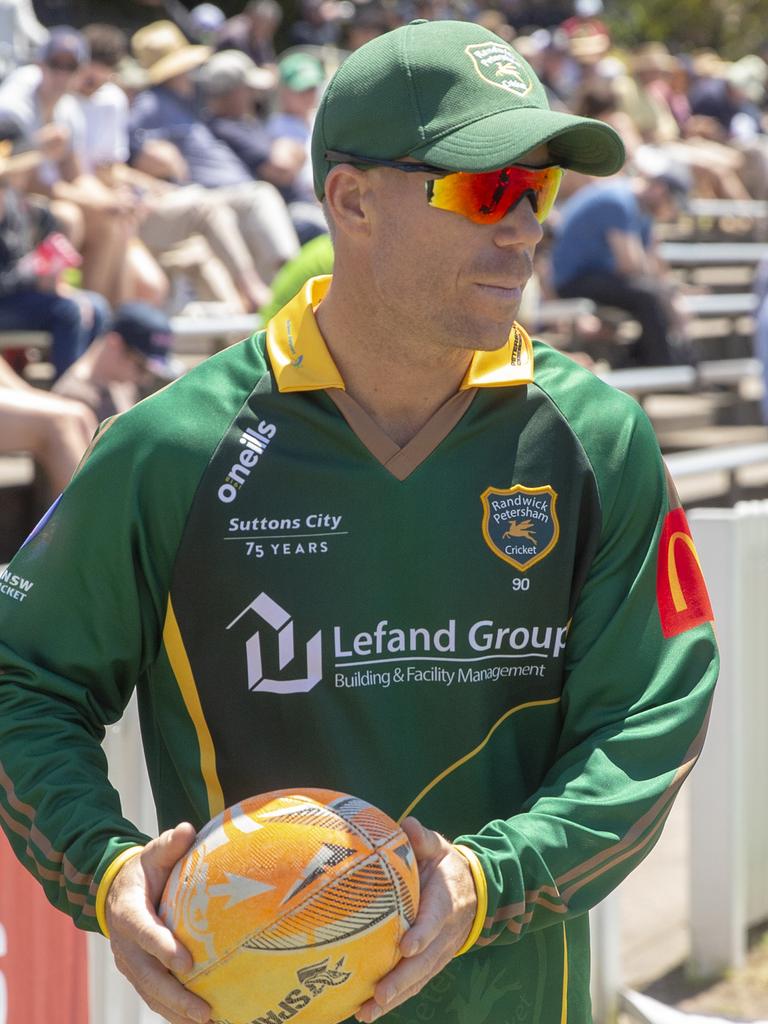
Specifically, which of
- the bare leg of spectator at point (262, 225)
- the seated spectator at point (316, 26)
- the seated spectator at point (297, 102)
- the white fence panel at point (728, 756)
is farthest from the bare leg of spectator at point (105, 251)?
the seated spectator at point (316, 26)

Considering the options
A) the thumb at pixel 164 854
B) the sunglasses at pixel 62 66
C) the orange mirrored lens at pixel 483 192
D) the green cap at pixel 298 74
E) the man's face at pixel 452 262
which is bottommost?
the green cap at pixel 298 74

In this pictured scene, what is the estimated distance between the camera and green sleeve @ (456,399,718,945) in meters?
2.00

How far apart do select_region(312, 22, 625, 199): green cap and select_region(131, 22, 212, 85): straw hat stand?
872cm

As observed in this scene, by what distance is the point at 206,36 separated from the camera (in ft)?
49.6

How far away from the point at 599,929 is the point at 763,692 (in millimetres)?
1124

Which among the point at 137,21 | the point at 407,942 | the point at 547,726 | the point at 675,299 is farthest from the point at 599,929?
the point at 137,21

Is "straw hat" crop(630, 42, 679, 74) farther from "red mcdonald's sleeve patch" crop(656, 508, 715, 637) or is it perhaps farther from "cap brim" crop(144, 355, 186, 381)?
"red mcdonald's sleeve patch" crop(656, 508, 715, 637)

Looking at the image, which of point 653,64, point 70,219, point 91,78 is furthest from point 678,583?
point 653,64

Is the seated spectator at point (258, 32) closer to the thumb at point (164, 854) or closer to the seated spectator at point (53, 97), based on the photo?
the seated spectator at point (53, 97)

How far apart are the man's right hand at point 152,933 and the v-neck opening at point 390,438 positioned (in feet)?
1.96

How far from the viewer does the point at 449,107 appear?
6.84 ft

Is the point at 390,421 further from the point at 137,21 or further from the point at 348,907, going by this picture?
the point at 137,21

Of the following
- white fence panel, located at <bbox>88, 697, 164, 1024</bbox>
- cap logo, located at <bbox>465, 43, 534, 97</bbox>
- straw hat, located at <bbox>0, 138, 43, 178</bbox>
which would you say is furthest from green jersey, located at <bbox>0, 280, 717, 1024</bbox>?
straw hat, located at <bbox>0, 138, 43, 178</bbox>

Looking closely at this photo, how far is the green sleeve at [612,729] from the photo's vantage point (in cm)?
200
